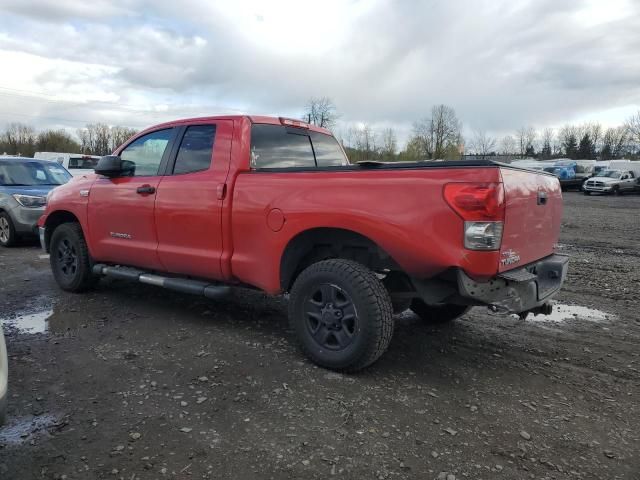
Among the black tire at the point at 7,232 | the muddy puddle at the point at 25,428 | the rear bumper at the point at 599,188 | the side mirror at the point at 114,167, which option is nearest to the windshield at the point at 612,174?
the rear bumper at the point at 599,188

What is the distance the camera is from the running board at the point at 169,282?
14.3 feet

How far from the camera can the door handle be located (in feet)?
15.7

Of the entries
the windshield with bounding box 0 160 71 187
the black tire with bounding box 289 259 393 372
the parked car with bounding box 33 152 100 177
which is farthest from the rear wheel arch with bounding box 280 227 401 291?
the parked car with bounding box 33 152 100 177

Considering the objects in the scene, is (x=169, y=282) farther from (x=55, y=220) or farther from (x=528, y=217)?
(x=528, y=217)

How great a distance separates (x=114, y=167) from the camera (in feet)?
16.5

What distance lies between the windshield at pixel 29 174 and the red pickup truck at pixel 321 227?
18.1ft

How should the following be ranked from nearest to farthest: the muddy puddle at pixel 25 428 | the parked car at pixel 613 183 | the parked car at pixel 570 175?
the muddy puddle at pixel 25 428 < the parked car at pixel 613 183 < the parked car at pixel 570 175

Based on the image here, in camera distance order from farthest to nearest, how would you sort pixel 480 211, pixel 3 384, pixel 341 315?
pixel 341 315 < pixel 480 211 < pixel 3 384

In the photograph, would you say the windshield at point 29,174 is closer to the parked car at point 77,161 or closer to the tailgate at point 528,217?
the parked car at point 77,161

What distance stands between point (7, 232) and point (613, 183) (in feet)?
107

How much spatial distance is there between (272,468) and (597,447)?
6.05 feet

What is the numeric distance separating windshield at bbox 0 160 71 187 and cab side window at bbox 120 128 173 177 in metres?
5.87

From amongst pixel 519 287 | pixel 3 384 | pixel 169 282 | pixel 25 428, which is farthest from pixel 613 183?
pixel 3 384

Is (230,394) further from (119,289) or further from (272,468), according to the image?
(119,289)
